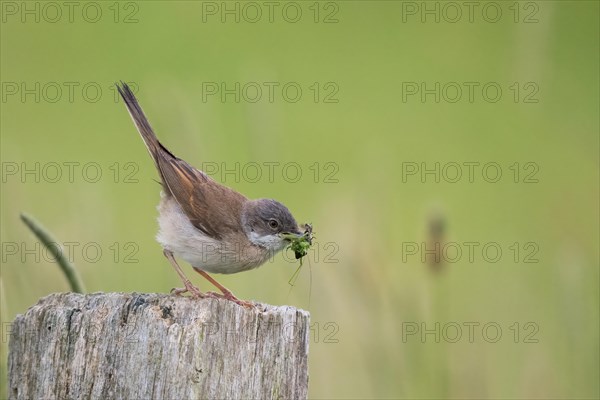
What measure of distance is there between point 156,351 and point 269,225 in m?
2.73

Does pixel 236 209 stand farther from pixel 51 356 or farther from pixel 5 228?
pixel 51 356

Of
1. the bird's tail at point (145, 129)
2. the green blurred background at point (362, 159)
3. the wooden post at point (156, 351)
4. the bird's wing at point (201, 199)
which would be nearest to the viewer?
the wooden post at point (156, 351)

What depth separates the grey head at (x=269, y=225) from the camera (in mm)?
6328

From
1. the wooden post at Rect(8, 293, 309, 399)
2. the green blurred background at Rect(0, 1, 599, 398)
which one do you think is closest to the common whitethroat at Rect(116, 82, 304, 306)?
the green blurred background at Rect(0, 1, 599, 398)

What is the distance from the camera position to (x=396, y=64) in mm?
14672

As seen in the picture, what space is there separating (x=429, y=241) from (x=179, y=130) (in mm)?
1693

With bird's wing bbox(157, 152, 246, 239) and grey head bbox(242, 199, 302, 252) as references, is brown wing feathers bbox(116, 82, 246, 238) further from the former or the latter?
grey head bbox(242, 199, 302, 252)

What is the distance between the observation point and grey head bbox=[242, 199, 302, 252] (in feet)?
20.8

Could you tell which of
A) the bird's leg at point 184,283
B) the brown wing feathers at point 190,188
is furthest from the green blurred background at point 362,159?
the brown wing feathers at point 190,188

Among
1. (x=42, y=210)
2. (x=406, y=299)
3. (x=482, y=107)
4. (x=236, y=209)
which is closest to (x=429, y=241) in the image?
(x=406, y=299)

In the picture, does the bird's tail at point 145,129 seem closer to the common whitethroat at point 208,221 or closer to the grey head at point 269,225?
the common whitethroat at point 208,221

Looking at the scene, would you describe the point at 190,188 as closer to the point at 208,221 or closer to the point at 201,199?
the point at 201,199

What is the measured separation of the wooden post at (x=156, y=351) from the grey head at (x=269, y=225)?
2.34m

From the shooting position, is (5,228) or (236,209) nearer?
(5,228)
